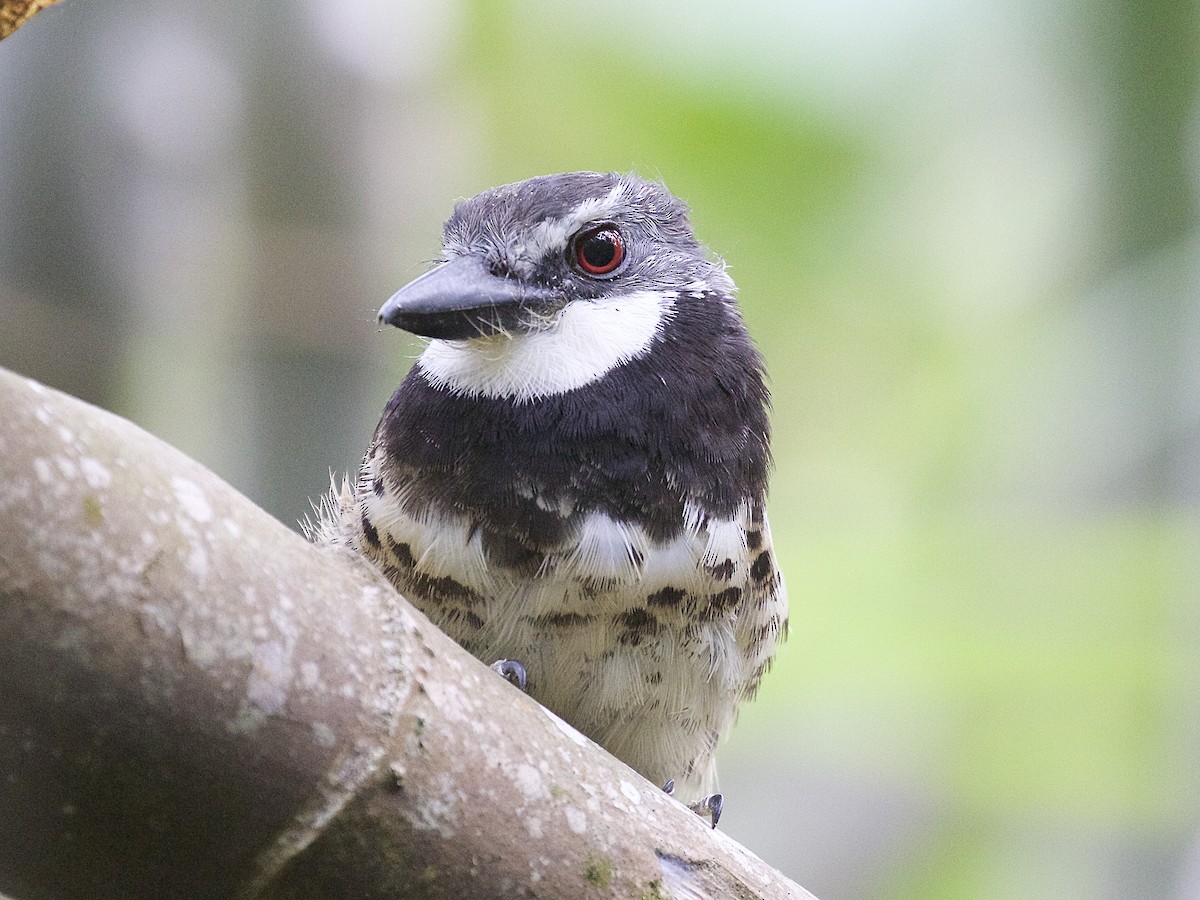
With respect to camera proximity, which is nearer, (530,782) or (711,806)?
(530,782)

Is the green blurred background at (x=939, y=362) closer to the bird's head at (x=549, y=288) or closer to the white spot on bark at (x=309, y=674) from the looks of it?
the bird's head at (x=549, y=288)

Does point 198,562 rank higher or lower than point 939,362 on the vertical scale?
lower

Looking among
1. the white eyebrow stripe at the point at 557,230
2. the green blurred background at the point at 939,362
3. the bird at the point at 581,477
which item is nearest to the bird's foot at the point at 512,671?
the bird at the point at 581,477

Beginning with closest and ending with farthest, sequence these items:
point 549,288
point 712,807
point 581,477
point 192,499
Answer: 1. point 192,499
2. point 581,477
3. point 549,288
4. point 712,807

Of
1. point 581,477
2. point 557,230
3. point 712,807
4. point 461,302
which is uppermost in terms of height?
point 557,230

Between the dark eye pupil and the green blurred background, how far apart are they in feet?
6.07

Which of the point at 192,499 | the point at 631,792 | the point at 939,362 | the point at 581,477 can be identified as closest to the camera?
the point at 192,499

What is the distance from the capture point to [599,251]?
7.23 ft

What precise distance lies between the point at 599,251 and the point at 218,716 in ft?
4.12

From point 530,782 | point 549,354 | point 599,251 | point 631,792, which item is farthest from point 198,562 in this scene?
point 599,251

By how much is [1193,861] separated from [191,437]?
14.5 feet

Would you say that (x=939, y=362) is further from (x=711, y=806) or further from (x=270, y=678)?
(x=270, y=678)

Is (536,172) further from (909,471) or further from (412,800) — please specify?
(412,800)

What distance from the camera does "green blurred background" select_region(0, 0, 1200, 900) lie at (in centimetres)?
568
